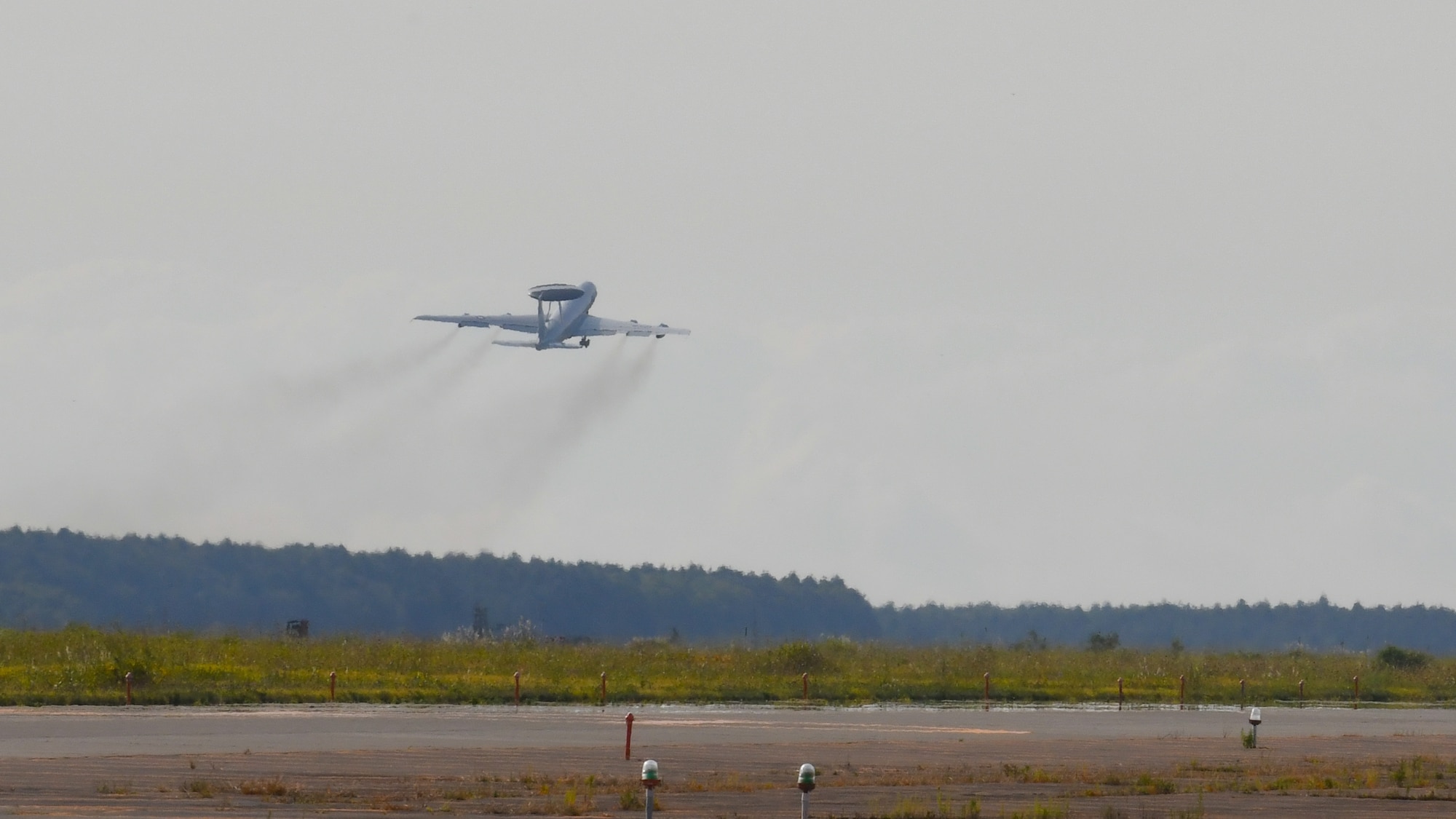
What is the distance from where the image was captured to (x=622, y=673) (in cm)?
7600

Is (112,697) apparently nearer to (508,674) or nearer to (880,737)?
(508,674)

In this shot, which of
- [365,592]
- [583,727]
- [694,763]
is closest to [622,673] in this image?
[583,727]

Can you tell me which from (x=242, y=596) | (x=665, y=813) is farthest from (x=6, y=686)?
(x=242, y=596)

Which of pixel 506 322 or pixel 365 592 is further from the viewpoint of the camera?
pixel 365 592

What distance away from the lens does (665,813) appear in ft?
96.3

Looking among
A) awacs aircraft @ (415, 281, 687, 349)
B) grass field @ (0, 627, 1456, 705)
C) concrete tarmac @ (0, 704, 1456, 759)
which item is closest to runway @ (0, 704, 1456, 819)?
concrete tarmac @ (0, 704, 1456, 759)

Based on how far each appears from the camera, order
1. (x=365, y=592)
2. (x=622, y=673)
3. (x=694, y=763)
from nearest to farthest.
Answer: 1. (x=694, y=763)
2. (x=622, y=673)
3. (x=365, y=592)

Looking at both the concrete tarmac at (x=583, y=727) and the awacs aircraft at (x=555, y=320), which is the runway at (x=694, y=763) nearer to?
the concrete tarmac at (x=583, y=727)

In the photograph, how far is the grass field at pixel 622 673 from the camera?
206 ft

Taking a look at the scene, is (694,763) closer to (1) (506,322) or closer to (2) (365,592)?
(1) (506,322)

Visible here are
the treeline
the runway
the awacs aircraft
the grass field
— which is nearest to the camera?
the runway

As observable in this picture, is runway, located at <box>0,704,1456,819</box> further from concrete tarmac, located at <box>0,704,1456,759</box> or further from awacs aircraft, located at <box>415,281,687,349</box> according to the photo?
awacs aircraft, located at <box>415,281,687,349</box>

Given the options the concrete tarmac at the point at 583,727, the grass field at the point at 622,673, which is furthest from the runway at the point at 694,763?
the grass field at the point at 622,673

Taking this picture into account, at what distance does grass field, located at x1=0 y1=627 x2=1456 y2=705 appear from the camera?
6284 centimetres
